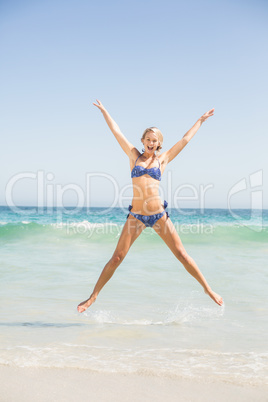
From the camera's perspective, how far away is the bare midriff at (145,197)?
15.4 ft

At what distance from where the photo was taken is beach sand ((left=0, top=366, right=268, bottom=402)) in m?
2.97

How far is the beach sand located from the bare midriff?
1.92m

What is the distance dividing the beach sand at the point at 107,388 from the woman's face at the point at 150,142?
8.37ft

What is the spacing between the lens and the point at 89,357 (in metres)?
3.81

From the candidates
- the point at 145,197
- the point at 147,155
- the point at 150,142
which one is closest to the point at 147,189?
the point at 145,197

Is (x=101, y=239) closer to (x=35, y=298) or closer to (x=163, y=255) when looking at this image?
(x=163, y=255)

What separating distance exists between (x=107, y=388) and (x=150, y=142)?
2.74 metres

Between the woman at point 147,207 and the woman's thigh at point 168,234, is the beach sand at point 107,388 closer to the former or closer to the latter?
the woman at point 147,207

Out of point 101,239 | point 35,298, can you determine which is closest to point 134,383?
point 35,298

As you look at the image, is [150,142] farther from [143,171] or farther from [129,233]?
[129,233]

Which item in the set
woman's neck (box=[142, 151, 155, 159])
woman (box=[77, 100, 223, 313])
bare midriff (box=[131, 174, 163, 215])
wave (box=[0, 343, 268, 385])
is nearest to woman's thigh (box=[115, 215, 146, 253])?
woman (box=[77, 100, 223, 313])

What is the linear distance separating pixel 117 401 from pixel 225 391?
2.86 ft

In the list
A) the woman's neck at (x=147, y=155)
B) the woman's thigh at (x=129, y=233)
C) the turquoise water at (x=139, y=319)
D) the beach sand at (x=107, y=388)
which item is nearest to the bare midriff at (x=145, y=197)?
the woman's thigh at (x=129, y=233)

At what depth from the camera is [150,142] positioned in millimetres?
4715
